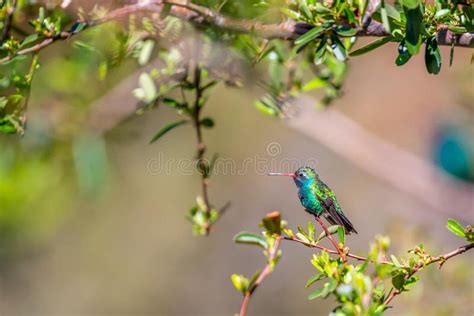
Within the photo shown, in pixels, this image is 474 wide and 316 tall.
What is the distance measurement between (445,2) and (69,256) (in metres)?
3.24

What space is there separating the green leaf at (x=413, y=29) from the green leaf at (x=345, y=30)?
10 cm

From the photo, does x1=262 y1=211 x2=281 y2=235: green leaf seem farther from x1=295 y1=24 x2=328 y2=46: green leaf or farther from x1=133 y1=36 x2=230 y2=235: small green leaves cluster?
x1=133 y1=36 x2=230 y2=235: small green leaves cluster

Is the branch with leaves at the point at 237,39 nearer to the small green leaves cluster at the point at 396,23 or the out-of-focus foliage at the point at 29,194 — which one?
the small green leaves cluster at the point at 396,23

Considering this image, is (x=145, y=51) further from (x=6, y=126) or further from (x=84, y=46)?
(x=6, y=126)

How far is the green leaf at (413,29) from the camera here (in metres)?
0.85

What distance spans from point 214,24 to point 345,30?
312mm

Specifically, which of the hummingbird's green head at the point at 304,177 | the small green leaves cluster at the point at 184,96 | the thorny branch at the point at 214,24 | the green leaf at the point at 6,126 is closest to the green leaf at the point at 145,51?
the small green leaves cluster at the point at 184,96

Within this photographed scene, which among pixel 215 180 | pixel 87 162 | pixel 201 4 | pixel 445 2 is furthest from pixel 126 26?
pixel 215 180

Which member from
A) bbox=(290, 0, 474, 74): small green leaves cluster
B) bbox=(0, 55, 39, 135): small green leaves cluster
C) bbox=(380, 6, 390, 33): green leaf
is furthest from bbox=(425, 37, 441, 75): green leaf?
bbox=(0, 55, 39, 135): small green leaves cluster

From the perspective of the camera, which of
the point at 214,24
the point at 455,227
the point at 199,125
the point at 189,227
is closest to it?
the point at 455,227

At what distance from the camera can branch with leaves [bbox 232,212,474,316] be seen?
2.63 feet

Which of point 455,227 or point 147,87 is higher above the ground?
point 455,227

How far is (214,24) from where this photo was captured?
1.20m

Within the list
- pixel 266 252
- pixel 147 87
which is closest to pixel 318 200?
pixel 266 252
